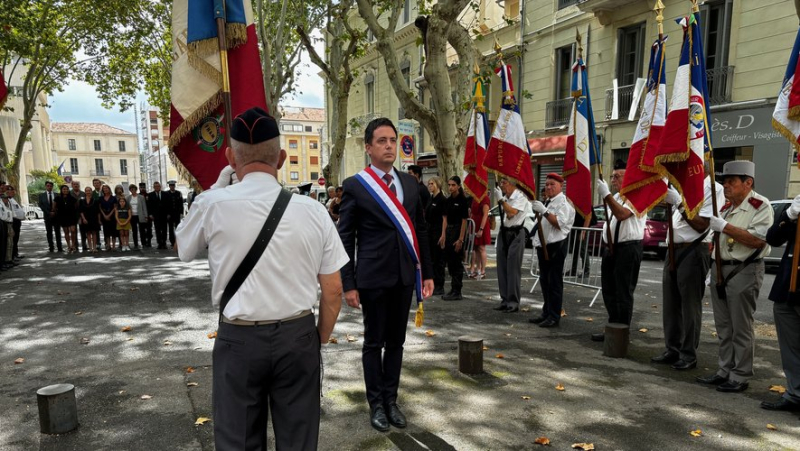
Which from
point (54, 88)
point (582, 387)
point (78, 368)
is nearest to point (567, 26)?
point (582, 387)

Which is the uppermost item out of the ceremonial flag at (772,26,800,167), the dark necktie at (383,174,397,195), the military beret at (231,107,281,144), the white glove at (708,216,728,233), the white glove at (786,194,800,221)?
the ceremonial flag at (772,26,800,167)

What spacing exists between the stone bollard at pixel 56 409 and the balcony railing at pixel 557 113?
62.6 ft

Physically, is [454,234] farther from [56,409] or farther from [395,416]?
[56,409]

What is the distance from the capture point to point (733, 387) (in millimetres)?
4332

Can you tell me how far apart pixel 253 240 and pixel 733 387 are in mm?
4408

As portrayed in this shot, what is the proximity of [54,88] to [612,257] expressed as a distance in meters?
27.7

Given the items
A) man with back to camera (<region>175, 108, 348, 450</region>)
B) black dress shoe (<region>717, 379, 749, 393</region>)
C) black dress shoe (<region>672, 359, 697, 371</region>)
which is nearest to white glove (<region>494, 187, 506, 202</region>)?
black dress shoe (<region>672, 359, 697, 371</region>)

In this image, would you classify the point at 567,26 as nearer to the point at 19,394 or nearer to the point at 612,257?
the point at 612,257

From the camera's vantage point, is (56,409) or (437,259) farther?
(437,259)

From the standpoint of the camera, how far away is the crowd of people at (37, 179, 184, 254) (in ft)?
45.3

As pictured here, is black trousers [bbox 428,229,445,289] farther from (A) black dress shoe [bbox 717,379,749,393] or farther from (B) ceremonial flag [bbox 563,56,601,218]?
(A) black dress shoe [bbox 717,379,749,393]

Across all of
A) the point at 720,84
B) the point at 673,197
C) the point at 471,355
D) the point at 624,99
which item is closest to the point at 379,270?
the point at 471,355

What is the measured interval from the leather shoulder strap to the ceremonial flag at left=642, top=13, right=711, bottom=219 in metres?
4.08

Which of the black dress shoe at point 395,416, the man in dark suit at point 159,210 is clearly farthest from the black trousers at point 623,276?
the man in dark suit at point 159,210
